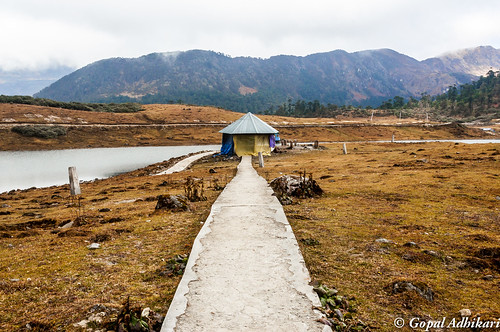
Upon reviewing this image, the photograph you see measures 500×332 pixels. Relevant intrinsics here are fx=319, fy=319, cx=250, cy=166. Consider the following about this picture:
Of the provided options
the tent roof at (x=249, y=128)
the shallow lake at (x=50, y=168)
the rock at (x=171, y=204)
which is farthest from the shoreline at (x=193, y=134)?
→ the rock at (x=171, y=204)

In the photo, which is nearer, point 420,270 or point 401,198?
point 420,270

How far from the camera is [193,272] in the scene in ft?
19.2

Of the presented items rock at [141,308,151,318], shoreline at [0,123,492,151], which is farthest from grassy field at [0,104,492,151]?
rock at [141,308,151,318]

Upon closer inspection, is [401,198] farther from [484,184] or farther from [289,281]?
[289,281]

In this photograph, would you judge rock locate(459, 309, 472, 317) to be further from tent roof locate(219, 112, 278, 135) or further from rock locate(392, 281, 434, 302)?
tent roof locate(219, 112, 278, 135)

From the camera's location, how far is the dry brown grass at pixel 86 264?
498 cm

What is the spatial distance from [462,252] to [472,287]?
1.81 metres

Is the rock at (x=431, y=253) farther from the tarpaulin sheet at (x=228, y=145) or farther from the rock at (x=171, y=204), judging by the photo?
the tarpaulin sheet at (x=228, y=145)

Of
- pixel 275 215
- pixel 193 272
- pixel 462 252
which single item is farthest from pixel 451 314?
pixel 275 215

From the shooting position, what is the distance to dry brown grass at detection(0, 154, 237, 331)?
498 centimetres

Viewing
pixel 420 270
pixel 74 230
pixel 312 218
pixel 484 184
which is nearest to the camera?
pixel 420 270

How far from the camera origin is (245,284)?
5.35m

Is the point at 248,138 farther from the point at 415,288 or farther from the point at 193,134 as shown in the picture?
the point at 193,134

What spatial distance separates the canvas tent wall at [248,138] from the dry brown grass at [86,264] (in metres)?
26.1
